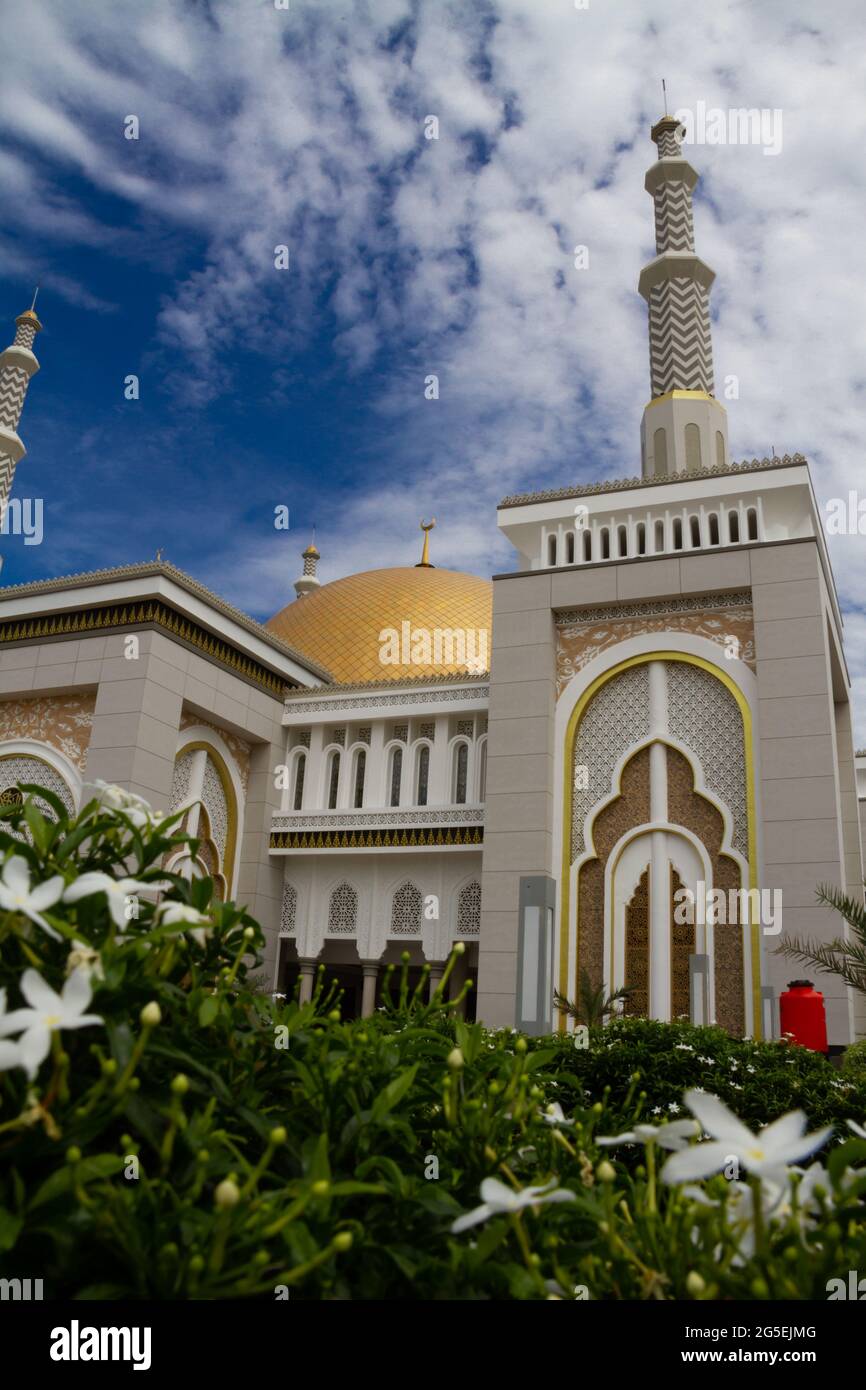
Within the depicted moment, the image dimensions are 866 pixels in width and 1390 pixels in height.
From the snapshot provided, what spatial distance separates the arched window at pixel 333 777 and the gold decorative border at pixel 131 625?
1877 mm

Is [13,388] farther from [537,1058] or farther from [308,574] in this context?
[537,1058]

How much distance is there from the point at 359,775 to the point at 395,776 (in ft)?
2.10

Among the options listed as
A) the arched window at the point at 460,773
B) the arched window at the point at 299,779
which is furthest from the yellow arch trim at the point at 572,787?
the arched window at the point at 299,779

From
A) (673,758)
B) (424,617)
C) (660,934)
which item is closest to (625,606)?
(673,758)

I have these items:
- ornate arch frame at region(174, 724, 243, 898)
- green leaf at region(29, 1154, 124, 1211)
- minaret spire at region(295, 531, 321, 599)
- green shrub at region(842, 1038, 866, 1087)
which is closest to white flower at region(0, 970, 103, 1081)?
green leaf at region(29, 1154, 124, 1211)

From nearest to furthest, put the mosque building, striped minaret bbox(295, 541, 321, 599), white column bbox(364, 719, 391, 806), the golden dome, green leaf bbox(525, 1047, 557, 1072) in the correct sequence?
green leaf bbox(525, 1047, 557, 1072) < the mosque building < white column bbox(364, 719, 391, 806) < the golden dome < striped minaret bbox(295, 541, 321, 599)

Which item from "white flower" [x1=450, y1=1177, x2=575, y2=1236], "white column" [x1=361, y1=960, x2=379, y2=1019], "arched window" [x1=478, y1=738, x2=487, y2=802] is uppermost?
"arched window" [x1=478, y1=738, x2=487, y2=802]

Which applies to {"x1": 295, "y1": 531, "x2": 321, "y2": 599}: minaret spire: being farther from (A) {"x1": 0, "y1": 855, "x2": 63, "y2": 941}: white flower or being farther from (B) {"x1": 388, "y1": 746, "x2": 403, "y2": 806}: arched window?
(A) {"x1": 0, "y1": 855, "x2": 63, "y2": 941}: white flower

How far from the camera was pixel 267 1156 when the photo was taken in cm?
105

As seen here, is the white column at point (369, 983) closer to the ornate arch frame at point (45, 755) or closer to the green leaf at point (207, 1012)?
the ornate arch frame at point (45, 755)

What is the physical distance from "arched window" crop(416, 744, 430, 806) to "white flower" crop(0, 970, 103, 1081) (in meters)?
14.9

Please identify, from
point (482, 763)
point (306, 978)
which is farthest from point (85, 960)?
point (306, 978)

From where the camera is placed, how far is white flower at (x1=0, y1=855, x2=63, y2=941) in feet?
4.17

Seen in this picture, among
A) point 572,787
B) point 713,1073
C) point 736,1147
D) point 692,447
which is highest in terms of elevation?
point 692,447
